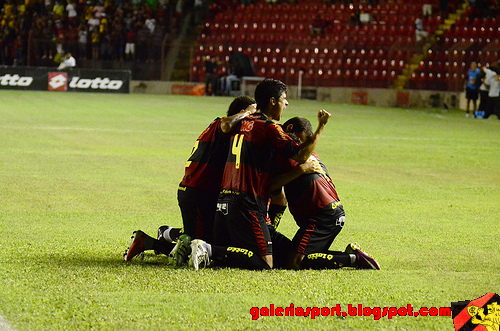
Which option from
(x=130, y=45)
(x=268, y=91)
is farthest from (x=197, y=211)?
(x=130, y=45)

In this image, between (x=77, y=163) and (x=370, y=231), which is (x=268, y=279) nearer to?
(x=370, y=231)

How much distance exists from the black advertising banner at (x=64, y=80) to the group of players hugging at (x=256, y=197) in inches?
1245

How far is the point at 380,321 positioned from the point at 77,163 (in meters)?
9.01

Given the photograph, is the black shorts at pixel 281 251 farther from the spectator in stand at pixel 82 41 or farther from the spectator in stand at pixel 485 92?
the spectator in stand at pixel 82 41

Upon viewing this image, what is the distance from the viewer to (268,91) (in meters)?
6.40

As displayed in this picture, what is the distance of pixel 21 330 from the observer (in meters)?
4.45

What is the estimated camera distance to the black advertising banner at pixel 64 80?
120ft

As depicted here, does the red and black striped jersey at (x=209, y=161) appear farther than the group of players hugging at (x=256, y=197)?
Yes

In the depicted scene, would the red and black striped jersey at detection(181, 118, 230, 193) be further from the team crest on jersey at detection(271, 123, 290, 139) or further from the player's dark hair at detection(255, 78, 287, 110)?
the team crest on jersey at detection(271, 123, 290, 139)

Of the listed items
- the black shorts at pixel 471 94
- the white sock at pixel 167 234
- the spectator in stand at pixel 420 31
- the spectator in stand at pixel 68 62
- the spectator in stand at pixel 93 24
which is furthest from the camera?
the spectator in stand at pixel 93 24

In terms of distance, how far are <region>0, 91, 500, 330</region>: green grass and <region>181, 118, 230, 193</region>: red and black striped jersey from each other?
0.74 meters

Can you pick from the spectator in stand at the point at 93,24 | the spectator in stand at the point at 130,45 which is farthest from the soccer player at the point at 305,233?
the spectator in stand at the point at 93,24

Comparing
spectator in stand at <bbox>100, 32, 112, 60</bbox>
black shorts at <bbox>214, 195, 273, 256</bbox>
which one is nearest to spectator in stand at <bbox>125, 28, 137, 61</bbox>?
spectator in stand at <bbox>100, 32, 112, 60</bbox>

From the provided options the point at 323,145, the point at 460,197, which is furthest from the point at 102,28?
the point at 460,197
